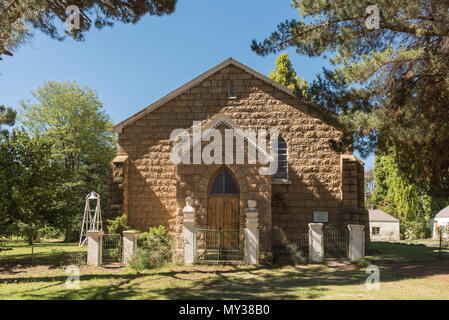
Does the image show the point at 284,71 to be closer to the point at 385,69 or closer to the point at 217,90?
the point at 217,90

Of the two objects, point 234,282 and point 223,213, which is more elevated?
point 223,213

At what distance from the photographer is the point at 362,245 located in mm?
13188

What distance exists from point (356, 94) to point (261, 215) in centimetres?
541

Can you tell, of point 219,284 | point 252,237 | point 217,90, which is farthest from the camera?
point 217,90

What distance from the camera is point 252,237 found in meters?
Answer: 12.5

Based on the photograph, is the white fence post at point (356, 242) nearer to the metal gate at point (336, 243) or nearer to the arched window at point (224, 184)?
the metal gate at point (336, 243)

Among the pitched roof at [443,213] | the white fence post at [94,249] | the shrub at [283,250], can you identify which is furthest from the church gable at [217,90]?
the pitched roof at [443,213]

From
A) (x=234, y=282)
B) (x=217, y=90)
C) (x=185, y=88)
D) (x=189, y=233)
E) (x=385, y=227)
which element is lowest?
(x=385, y=227)

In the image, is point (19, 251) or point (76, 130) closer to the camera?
point (19, 251)

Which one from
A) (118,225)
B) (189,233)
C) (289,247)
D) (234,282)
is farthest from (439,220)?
(118,225)

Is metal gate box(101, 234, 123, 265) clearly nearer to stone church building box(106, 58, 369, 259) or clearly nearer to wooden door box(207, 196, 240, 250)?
stone church building box(106, 58, 369, 259)

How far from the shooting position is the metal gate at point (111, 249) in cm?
1349

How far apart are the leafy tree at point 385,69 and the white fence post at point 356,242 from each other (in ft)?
9.53

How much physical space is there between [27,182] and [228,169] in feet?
26.5
